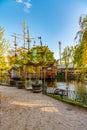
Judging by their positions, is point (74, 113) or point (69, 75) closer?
point (74, 113)

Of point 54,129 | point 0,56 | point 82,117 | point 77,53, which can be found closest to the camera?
point 54,129

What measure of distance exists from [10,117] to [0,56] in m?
4.64

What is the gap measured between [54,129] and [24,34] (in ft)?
106

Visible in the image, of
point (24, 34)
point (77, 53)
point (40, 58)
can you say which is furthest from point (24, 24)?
point (77, 53)

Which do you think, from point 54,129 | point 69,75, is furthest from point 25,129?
point 69,75

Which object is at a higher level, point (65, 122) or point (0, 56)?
point (0, 56)

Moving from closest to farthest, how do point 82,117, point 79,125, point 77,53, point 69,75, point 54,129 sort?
point 54,129 < point 79,125 < point 82,117 < point 77,53 < point 69,75

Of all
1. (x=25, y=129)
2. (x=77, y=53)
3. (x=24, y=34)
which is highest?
(x=24, y=34)

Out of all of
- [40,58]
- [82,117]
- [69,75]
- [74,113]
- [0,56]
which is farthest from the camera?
[69,75]

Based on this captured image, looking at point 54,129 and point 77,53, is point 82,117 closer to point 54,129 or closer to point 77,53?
point 54,129

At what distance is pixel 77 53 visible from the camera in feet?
32.7

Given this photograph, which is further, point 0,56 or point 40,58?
point 40,58

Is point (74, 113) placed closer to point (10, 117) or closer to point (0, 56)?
point (10, 117)

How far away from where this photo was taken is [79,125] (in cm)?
727
